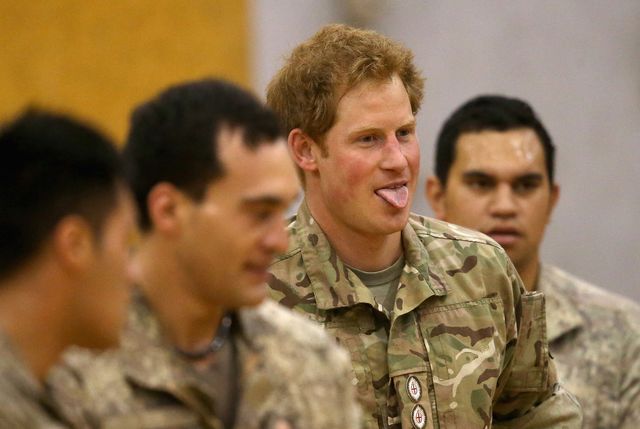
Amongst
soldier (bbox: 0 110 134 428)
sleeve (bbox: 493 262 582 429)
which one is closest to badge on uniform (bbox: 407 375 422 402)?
sleeve (bbox: 493 262 582 429)

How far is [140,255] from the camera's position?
2449mm

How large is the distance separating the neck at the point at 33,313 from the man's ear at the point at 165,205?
26 centimetres

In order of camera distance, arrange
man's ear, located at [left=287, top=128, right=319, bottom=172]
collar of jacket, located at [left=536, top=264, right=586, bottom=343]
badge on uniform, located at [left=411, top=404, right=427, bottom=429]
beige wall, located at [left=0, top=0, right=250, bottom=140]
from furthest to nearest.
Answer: beige wall, located at [left=0, top=0, right=250, bottom=140], collar of jacket, located at [left=536, top=264, right=586, bottom=343], man's ear, located at [left=287, top=128, right=319, bottom=172], badge on uniform, located at [left=411, top=404, right=427, bottom=429]

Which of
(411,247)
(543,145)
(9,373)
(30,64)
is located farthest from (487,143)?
(9,373)

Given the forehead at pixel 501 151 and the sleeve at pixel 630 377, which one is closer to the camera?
the sleeve at pixel 630 377

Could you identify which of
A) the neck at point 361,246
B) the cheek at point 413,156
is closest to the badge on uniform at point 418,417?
the neck at point 361,246

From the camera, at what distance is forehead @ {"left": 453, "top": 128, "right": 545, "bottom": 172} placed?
4.73 meters

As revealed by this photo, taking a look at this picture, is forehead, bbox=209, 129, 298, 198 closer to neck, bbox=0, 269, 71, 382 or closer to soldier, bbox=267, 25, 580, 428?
neck, bbox=0, 269, 71, 382

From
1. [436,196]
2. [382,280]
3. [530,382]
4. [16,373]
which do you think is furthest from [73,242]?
[436,196]

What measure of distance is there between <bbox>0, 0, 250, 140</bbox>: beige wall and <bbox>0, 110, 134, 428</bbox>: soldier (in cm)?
386

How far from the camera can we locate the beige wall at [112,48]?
6.02 m

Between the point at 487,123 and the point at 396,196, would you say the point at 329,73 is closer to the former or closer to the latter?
the point at 396,196

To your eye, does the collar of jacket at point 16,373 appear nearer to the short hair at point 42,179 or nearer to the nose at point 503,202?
the short hair at point 42,179

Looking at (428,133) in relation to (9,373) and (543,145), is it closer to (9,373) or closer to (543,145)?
(543,145)
